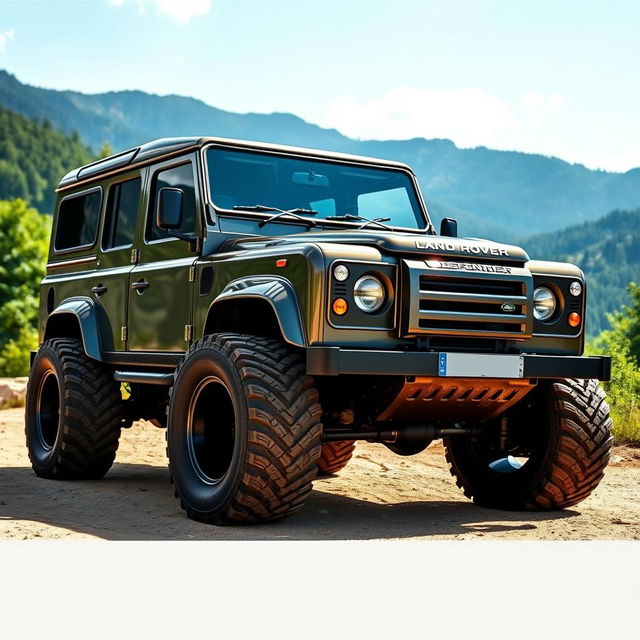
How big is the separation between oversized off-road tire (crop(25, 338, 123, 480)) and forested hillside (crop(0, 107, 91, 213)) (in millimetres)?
140990

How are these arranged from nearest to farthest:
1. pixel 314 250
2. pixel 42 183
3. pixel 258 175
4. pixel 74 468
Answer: pixel 314 250, pixel 258 175, pixel 74 468, pixel 42 183

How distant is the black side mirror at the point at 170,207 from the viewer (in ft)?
22.3

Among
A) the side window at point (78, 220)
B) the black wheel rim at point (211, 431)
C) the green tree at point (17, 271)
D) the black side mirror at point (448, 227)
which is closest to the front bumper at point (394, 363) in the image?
the black wheel rim at point (211, 431)

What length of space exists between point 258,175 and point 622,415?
6974 millimetres

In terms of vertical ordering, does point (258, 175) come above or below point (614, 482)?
above

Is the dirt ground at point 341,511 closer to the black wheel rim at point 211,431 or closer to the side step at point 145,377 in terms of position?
the black wheel rim at point 211,431

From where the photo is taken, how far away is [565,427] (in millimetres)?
6848

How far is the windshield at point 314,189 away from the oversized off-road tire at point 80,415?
89.2 inches

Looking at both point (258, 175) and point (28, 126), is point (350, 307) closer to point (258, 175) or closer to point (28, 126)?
point (258, 175)

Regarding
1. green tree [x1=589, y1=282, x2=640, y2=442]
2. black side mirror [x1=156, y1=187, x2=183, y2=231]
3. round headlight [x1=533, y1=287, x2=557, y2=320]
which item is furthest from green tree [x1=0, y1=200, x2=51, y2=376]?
round headlight [x1=533, y1=287, x2=557, y2=320]

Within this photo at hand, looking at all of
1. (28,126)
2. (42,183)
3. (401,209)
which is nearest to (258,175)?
(401,209)

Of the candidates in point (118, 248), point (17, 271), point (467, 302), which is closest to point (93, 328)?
point (118, 248)

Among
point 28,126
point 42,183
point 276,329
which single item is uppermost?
point 28,126

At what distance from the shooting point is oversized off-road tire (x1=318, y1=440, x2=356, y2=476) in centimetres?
931
